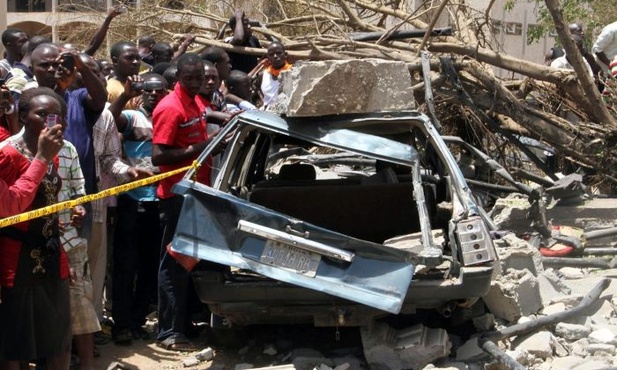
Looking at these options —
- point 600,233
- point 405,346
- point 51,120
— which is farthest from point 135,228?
point 600,233

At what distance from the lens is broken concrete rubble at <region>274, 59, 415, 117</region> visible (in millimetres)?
5844

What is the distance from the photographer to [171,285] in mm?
6527

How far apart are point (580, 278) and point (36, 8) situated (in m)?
28.1

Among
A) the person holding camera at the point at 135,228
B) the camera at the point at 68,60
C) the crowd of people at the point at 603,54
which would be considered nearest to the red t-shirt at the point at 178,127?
the person holding camera at the point at 135,228

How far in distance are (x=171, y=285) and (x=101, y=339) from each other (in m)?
0.64

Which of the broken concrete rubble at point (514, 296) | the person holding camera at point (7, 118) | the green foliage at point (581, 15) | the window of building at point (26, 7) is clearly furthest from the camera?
the window of building at point (26, 7)

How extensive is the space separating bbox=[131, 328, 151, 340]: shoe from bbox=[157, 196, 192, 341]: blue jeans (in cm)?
27

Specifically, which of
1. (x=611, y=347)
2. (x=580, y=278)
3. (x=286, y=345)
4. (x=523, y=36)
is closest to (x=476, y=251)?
(x=611, y=347)

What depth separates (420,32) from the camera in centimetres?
1059

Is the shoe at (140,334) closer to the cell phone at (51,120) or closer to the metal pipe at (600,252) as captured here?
the cell phone at (51,120)

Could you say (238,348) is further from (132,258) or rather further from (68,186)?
(68,186)

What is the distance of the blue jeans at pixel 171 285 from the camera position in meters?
6.51

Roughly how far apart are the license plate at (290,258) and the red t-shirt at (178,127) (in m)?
1.17

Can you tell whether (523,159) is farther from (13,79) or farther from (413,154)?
(13,79)
